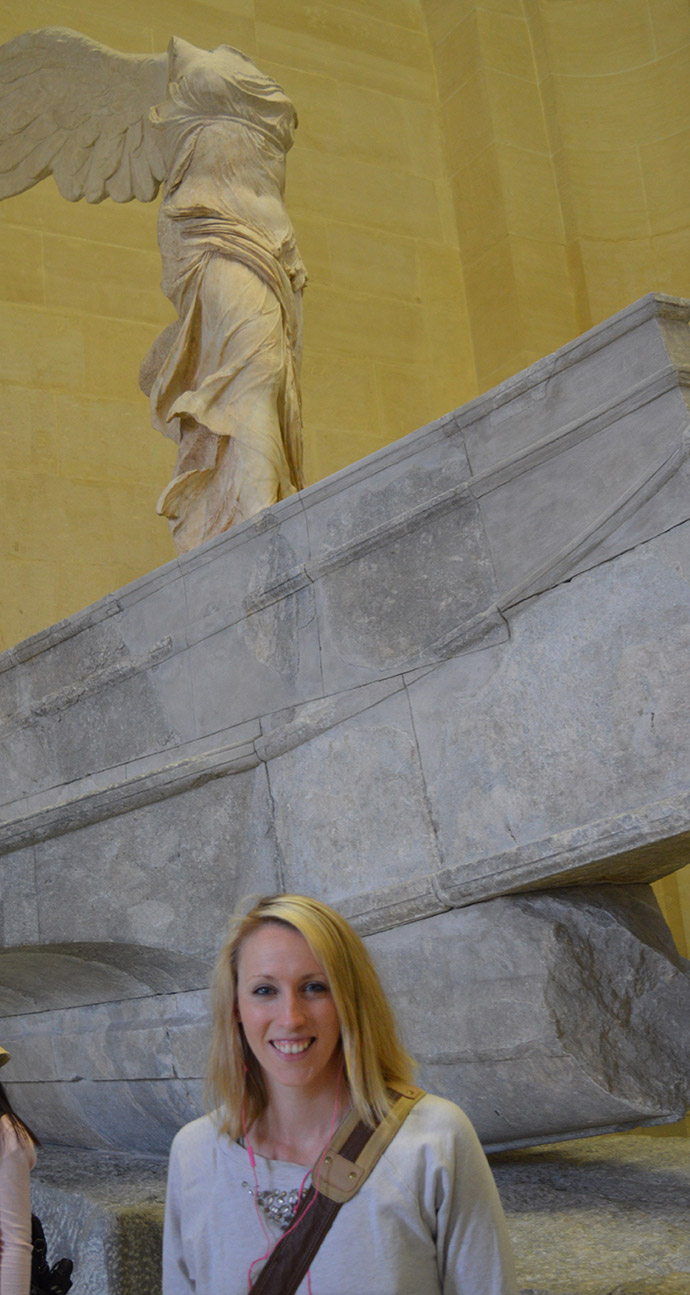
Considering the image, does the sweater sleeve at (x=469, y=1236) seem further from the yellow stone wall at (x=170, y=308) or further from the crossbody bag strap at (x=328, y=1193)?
the yellow stone wall at (x=170, y=308)

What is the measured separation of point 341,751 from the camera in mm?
3209

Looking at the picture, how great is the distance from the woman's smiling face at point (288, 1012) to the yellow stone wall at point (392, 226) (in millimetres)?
6135

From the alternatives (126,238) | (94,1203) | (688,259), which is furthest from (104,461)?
(94,1203)

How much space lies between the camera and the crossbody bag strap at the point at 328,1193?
1.51m

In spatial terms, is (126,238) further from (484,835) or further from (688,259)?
(484,835)

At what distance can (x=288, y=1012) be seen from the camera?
1.64 metres

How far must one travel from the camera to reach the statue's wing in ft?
19.7

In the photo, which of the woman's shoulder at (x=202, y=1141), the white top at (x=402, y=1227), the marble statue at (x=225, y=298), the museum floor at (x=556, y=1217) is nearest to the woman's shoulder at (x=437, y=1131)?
the white top at (x=402, y=1227)

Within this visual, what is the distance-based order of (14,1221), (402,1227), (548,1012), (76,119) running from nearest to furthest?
1. (402,1227)
2. (14,1221)
3. (548,1012)
4. (76,119)

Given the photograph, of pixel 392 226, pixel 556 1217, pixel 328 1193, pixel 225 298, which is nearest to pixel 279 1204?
pixel 328 1193

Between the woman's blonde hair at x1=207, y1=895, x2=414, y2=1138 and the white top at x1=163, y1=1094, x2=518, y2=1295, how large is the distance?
7 centimetres

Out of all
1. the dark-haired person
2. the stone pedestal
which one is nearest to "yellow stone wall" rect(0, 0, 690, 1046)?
the stone pedestal

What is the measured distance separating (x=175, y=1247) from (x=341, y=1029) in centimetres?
36

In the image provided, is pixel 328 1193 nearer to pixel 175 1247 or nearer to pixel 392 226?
pixel 175 1247
